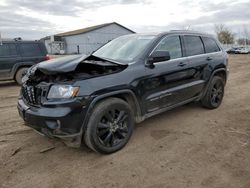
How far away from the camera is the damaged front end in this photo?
10.8 ft

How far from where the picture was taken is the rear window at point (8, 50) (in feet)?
31.4

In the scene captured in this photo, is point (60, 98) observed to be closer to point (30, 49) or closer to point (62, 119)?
point (62, 119)

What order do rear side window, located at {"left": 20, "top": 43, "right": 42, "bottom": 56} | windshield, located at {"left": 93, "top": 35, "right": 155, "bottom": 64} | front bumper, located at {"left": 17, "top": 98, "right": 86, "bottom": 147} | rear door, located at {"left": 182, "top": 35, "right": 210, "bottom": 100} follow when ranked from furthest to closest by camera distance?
rear side window, located at {"left": 20, "top": 43, "right": 42, "bottom": 56}
rear door, located at {"left": 182, "top": 35, "right": 210, "bottom": 100}
windshield, located at {"left": 93, "top": 35, "right": 155, "bottom": 64}
front bumper, located at {"left": 17, "top": 98, "right": 86, "bottom": 147}

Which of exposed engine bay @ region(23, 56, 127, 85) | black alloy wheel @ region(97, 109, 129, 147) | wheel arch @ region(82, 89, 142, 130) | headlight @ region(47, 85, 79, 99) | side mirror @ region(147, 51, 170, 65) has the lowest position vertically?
black alloy wheel @ region(97, 109, 129, 147)

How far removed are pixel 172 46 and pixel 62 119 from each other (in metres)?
2.59

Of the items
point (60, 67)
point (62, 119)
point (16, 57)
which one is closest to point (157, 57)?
point (60, 67)

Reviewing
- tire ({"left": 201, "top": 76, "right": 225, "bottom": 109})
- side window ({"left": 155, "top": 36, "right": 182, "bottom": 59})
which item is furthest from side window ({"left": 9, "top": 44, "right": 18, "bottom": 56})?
tire ({"left": 201, "top": 76, "right": 225, "bottom": 109})

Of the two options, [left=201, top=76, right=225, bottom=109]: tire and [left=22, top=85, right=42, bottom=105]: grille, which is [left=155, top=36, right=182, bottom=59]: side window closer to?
[left=201, top=76, right=225, bottom=109]: tire

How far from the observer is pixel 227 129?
4668 mm

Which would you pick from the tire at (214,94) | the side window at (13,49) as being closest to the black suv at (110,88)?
the tire at (214,94)

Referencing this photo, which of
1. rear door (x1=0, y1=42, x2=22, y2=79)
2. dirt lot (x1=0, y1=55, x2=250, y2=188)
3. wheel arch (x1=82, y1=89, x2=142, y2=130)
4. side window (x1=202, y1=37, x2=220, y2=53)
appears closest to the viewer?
dirt lot (x1=0, y1=55, x2=250, y2=188)

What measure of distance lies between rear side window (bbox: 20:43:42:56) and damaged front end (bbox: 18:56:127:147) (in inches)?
265

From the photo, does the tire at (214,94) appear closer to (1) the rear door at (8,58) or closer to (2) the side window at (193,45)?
(2) the side window at (193,45)

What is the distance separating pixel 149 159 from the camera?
361cm
